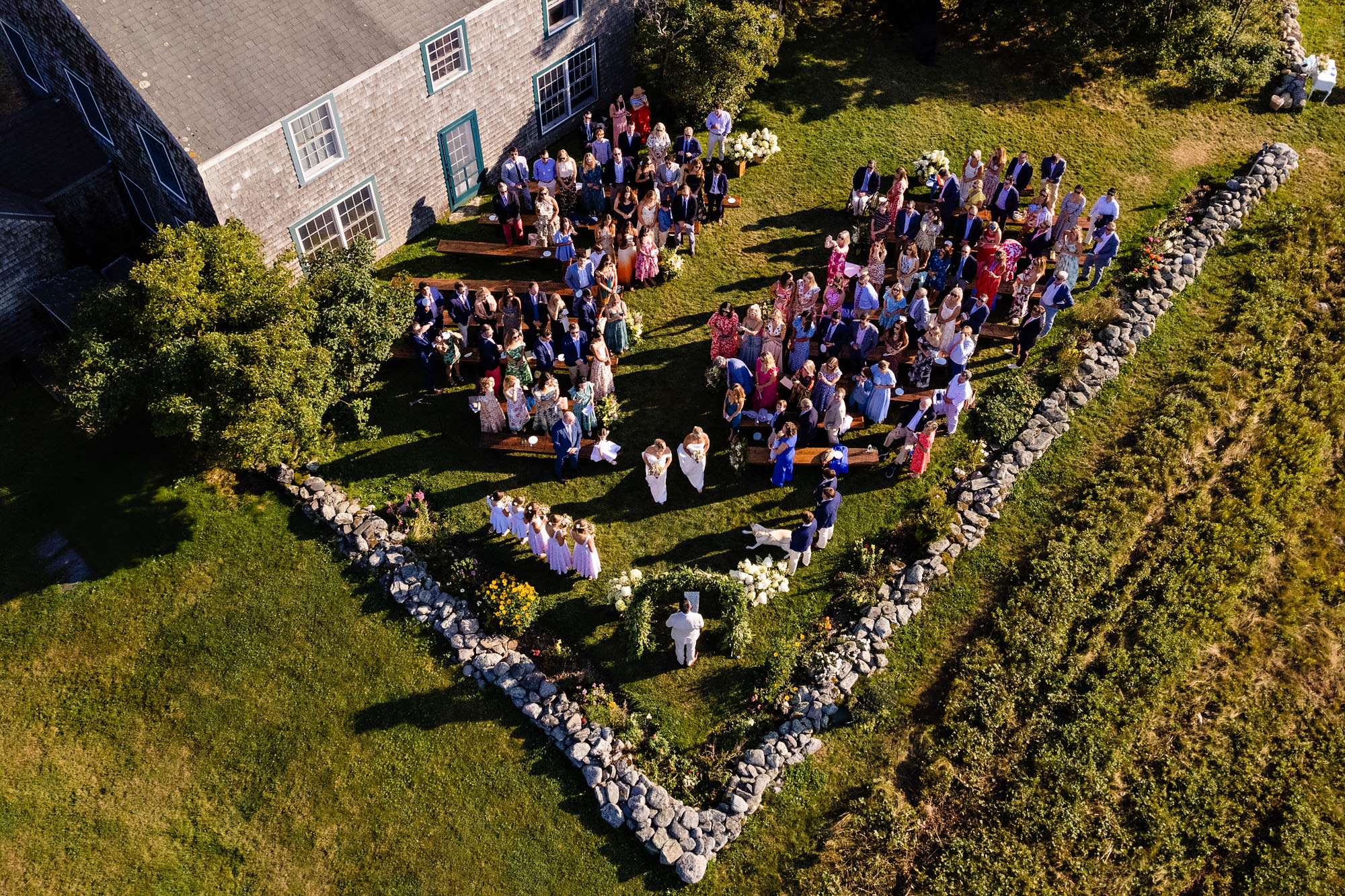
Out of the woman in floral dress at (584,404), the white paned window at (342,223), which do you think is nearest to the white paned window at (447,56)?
the white paned window at (342,223)

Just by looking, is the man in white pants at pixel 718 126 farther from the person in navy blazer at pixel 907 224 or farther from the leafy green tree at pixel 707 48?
the person in navy blazer at pixel 907 224

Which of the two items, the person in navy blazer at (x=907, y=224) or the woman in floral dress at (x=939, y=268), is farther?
the person in navy blazer at (x=907, y=224)

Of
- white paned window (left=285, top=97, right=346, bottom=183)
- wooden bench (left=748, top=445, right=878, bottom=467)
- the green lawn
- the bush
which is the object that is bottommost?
the green lawn

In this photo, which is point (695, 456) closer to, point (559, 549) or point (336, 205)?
point (559, 549)

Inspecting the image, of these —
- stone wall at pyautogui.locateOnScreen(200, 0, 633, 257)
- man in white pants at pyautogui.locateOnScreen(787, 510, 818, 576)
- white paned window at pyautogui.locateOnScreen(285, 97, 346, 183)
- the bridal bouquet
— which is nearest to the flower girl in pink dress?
man in white pants at pyautogui.locateOnScreen(787, 510, 818, 576)

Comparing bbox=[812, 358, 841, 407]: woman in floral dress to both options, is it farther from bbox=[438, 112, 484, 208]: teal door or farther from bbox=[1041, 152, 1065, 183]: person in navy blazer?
bbox=[438, 112, 484, 208]: teal door
